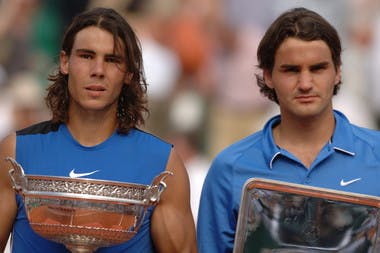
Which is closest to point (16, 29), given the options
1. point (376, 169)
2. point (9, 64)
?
point (9, 64)

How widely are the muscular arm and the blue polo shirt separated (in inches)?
2.8

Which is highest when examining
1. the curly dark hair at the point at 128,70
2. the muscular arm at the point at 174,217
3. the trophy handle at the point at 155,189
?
the curly dark hair at the point at 128,70

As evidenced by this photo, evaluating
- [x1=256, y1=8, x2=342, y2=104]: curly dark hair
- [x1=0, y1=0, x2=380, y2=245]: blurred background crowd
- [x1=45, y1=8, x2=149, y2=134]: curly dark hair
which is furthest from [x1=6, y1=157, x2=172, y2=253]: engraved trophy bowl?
[x1=0, y1=0, x2=380, y2=245]: blurred background crowd

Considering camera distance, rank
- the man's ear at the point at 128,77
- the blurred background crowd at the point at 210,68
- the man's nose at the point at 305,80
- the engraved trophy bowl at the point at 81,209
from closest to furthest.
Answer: the engraved trophy bowl at the point at 81,209 → the man's nose at the point at 305,80 → the man's ear at the point at 128,77 → the blurred background crowd at the point at 210,68

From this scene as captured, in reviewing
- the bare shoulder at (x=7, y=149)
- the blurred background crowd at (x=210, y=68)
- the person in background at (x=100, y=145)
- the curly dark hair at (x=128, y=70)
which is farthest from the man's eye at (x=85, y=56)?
the blurred background crowd at (x=210, y=68)

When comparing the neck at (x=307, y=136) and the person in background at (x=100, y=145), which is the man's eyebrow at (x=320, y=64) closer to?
the neck at (x=307, y=136)

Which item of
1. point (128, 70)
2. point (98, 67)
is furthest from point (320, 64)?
point (98, 67)

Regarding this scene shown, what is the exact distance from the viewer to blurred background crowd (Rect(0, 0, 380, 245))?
31.8 feet

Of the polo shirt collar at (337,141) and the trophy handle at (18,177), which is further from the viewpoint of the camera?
the polo shirt collar at (337,141)

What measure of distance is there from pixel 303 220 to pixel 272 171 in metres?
0.30

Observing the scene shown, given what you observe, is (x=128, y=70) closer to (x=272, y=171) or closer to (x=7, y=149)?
(x=7, y=149)

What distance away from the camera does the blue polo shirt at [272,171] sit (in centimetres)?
523

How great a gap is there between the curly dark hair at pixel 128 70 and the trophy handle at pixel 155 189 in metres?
0.46

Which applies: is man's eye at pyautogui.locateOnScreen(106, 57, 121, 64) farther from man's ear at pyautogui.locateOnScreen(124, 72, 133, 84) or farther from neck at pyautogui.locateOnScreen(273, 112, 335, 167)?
neck at pyautogui.locateOnScreen(273, 112, 335, 167)
